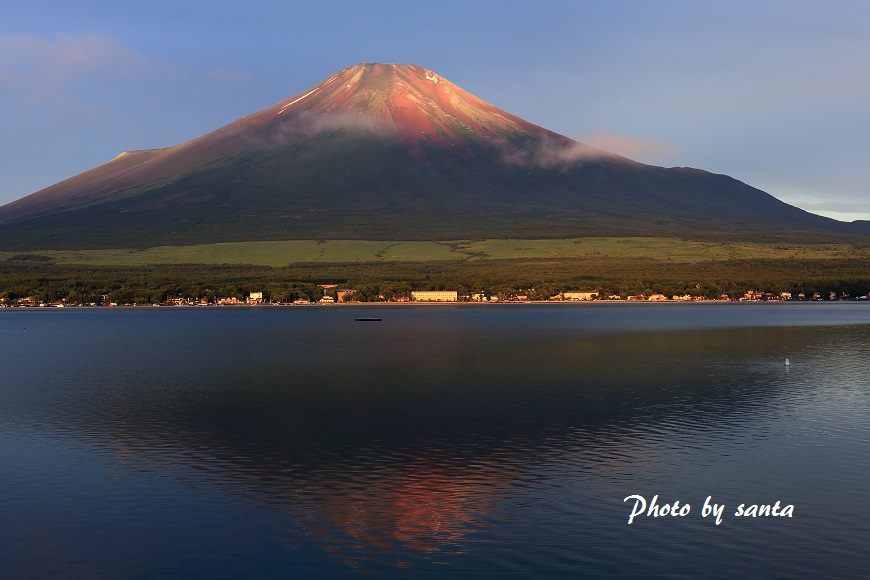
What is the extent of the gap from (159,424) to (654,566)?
27.1m

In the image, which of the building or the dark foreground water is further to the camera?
the building

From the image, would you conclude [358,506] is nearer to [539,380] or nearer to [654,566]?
[654,566]

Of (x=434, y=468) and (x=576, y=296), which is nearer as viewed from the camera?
(x=434, y=468)

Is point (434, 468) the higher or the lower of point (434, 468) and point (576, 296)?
the lower

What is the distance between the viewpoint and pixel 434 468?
31547 mm

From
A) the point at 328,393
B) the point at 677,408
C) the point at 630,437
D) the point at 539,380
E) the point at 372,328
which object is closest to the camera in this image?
the point at 630,437

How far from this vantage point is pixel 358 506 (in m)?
26.5

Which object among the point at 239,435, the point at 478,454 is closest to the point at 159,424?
the point at 239,435

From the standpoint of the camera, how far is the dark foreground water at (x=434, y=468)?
22281 millimetres

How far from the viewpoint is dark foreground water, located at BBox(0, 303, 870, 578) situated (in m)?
22.3

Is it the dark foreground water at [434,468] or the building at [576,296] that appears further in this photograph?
the building at [576,296]

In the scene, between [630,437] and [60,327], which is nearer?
[630,437]

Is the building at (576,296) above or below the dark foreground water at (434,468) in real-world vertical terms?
above

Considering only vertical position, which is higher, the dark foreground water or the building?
the building
